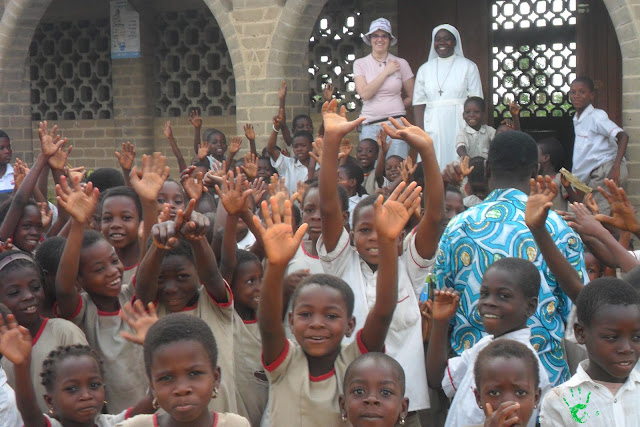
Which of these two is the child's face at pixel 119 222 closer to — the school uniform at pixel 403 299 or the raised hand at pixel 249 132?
the school uniform at pixel 403 299

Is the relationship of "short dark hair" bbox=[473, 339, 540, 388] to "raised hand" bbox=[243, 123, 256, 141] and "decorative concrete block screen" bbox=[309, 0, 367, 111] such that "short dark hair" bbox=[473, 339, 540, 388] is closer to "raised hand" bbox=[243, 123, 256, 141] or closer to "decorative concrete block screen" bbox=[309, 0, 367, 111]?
"raised hand" bbox=[243, 123, 256, 141]

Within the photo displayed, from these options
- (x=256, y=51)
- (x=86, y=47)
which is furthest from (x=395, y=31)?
A: (x=86, y=47)

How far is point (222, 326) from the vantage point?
11.3ft

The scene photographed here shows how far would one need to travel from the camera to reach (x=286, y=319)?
146 inches

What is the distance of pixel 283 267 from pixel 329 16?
7749mm

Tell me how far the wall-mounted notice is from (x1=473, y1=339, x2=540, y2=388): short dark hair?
28.7ft

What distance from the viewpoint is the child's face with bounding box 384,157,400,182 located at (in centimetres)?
683

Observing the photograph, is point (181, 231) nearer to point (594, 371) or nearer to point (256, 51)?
point (594, 371)

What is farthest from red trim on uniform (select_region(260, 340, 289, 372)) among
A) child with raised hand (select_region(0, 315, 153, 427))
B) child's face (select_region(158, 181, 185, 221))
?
child's face (select_region(158, 181, 185, 221))

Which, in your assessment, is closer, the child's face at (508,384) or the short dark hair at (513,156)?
the child's face at (508,384)

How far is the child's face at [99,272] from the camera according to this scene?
Answer: 11.8 ft

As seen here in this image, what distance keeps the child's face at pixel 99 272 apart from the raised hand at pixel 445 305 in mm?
1279

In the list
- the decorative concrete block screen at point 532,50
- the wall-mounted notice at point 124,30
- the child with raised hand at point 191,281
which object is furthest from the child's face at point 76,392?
the wall-mounted notice at point 124,30

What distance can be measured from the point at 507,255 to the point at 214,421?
52.8 inches
